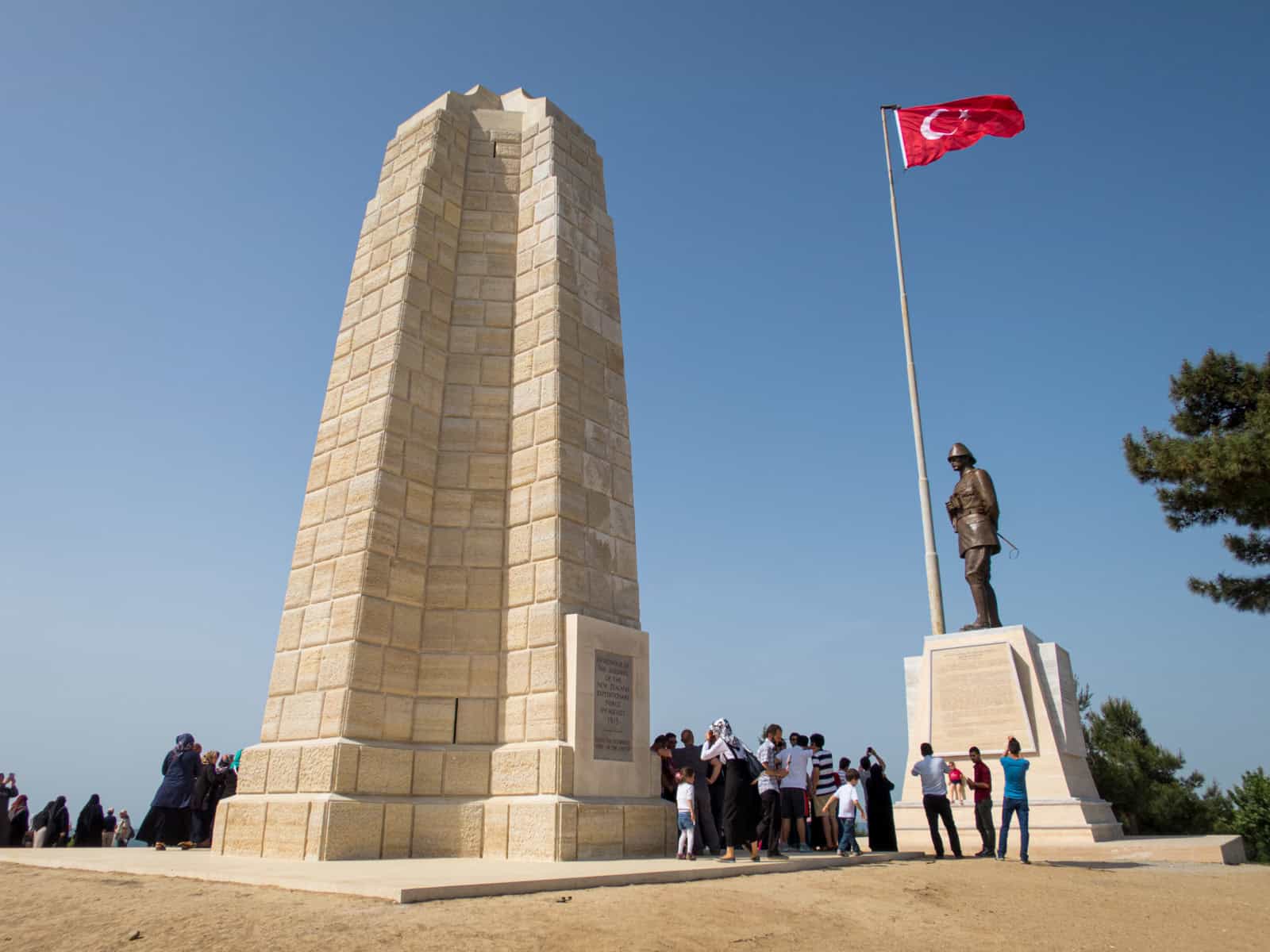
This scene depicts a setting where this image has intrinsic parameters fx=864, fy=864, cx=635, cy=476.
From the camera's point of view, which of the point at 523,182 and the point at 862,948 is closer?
the point at 862,948

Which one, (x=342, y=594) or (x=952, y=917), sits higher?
(x=342, y=594)

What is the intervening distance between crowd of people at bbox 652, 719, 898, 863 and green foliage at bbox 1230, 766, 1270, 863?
33.3 ft

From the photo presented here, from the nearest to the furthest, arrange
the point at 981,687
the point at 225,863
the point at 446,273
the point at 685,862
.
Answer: the point at 225,863
the point at 685,862
the point at 446,273
the point at 981,687

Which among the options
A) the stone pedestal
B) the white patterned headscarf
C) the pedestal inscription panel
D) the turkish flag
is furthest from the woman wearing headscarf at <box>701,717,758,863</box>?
the turkish flag

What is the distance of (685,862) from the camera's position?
8.01 metres

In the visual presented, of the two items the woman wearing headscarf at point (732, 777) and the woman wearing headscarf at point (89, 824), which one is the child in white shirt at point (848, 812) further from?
the woman wearing headscarf at point (89, 824)

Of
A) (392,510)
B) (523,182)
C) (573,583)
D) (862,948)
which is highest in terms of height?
(523,182)

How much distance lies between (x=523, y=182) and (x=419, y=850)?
28.9ft

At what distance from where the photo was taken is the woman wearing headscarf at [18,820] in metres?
13.2

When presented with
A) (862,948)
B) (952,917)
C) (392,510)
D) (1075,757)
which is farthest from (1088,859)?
(392,510)

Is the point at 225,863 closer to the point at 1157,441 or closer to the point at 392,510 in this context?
the point at 392,510

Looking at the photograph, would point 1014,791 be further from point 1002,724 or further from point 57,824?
point 57,824

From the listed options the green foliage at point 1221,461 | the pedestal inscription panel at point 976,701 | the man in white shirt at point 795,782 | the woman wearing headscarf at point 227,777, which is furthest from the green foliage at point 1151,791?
the woman wearing headscarf at point 227,777

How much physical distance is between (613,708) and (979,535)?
696 cm
